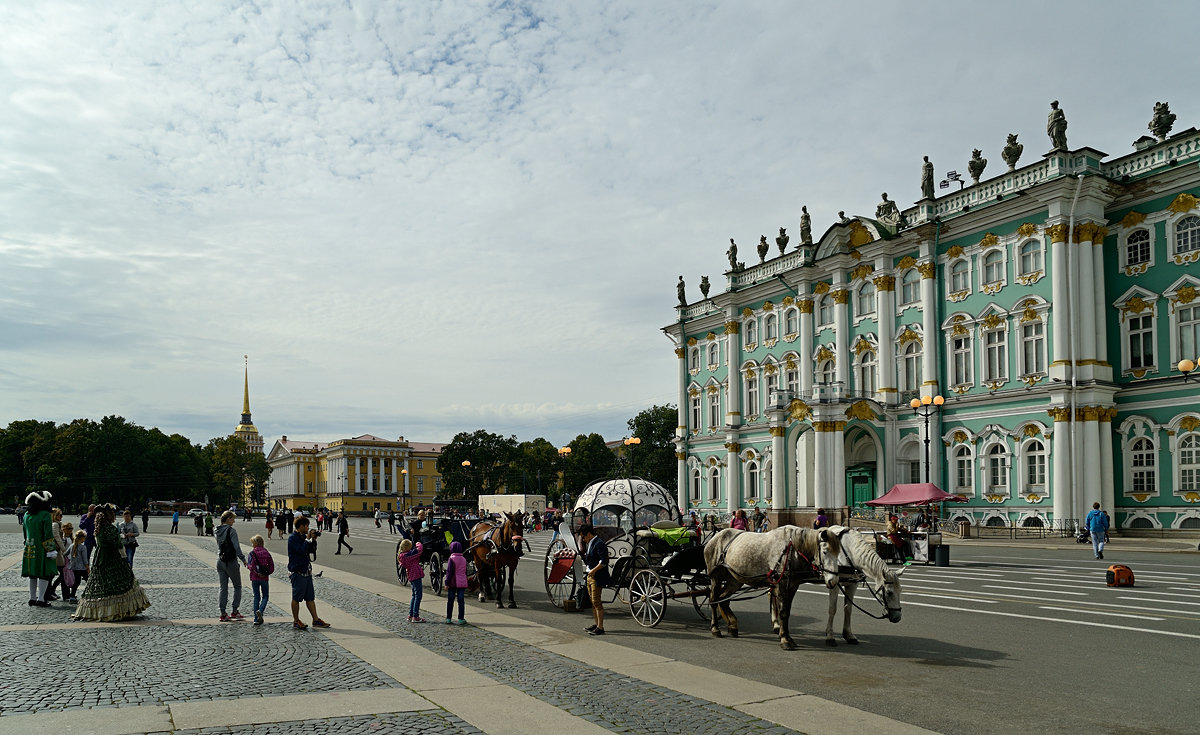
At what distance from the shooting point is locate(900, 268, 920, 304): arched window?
48.8 metres

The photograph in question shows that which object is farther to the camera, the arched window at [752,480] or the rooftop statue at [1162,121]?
the arched window at [752,480]

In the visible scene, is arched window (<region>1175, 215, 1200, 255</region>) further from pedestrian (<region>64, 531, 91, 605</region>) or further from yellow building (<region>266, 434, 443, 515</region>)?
yellow building (<region>266, 434, 443, 515</region>)

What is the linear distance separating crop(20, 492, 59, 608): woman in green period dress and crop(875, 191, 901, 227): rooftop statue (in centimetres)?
4333

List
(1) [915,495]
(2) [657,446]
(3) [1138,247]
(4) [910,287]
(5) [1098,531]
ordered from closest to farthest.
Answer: (5) [1098,531] → (1) [915,495] → (3) [1138,247] → (4) [910,287] → (2) [657,446]

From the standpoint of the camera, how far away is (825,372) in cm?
5503

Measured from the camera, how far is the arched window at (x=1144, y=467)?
3853 cm

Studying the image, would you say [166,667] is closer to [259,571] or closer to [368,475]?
[259,571]

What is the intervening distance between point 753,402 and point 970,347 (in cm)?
1798

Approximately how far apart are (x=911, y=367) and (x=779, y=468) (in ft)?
32.6

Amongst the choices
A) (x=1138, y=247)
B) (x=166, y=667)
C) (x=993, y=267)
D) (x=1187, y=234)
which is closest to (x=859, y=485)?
(x=993, y=267)

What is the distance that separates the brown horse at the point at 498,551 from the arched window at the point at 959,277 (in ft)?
114

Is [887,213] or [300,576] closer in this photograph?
[300,576]

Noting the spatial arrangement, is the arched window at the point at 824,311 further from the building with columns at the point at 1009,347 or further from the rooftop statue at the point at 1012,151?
the rooftop statue at the point at 1012,151

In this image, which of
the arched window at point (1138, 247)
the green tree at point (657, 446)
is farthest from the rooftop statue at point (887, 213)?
the green tree at point (657, 446)
